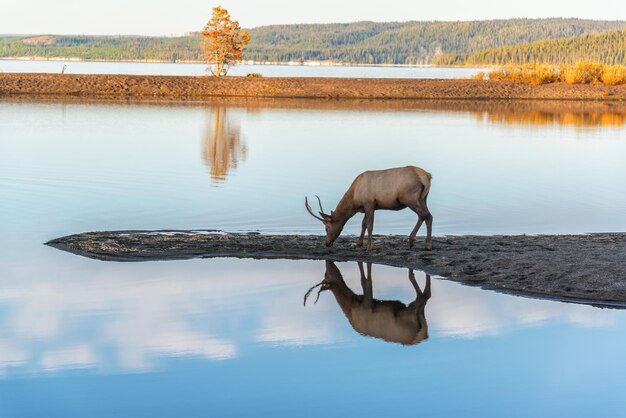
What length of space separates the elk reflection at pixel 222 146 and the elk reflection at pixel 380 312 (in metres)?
10.2

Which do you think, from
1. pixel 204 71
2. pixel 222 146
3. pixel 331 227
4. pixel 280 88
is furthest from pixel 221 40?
pixel 331 227

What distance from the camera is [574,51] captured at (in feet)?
531

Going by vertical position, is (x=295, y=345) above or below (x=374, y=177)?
below

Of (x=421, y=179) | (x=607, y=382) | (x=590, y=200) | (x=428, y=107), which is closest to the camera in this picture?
(x=607, y=382)

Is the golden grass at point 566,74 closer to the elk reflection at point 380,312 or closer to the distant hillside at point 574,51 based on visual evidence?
the elk reflection at point 380,312

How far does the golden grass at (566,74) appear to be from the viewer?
222ft

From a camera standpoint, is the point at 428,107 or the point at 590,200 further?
the point at 428,107

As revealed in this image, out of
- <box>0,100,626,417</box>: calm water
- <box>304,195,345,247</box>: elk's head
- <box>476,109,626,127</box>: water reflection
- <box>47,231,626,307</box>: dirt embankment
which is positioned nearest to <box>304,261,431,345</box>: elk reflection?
<box>0,100,626,417</box>: calm water

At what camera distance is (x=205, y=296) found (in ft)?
38.9

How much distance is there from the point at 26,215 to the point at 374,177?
6319 mm

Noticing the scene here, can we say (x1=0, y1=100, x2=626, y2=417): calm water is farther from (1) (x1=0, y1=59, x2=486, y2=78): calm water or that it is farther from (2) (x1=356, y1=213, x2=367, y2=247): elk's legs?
(1) (x1=0, y1=59, x2=486, y2=78): calm water

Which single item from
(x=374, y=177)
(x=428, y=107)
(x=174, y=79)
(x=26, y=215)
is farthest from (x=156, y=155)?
(x=174, y=79)

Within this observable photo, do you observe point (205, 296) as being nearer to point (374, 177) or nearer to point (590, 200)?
point (374, 177)

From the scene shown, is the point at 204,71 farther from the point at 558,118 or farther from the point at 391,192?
the point at 391,192
